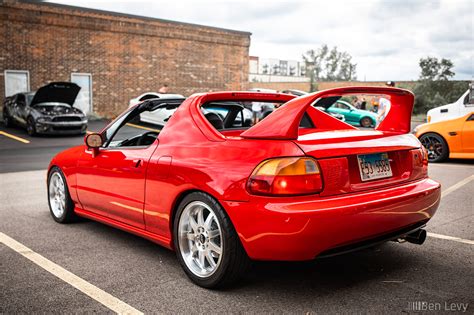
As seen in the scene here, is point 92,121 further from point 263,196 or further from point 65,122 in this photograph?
point 263,196

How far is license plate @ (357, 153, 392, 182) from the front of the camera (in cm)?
350

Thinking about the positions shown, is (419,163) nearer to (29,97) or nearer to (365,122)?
(29,97)

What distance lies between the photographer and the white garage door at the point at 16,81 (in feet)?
73.2

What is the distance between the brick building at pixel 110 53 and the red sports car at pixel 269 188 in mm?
20431

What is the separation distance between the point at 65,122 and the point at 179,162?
14.6 meters

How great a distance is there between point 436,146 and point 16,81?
60.7 feet

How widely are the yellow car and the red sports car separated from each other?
6815mm

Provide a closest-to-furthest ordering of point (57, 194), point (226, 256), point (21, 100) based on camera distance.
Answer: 1. point (226, 256)
2. point (57, 194)
3. point (21, 100)

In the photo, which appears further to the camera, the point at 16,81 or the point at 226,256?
the point at 16,81

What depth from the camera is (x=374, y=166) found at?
3.59 metres

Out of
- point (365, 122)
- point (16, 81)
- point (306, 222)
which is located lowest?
point (365, 122)

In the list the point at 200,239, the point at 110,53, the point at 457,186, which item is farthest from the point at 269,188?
the point at 110,53

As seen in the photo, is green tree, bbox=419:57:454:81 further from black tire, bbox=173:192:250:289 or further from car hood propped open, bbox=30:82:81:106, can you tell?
black tire, bbox=173:192:250:289

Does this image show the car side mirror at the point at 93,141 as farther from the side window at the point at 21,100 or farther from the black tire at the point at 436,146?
the side window at the point at 21,100
